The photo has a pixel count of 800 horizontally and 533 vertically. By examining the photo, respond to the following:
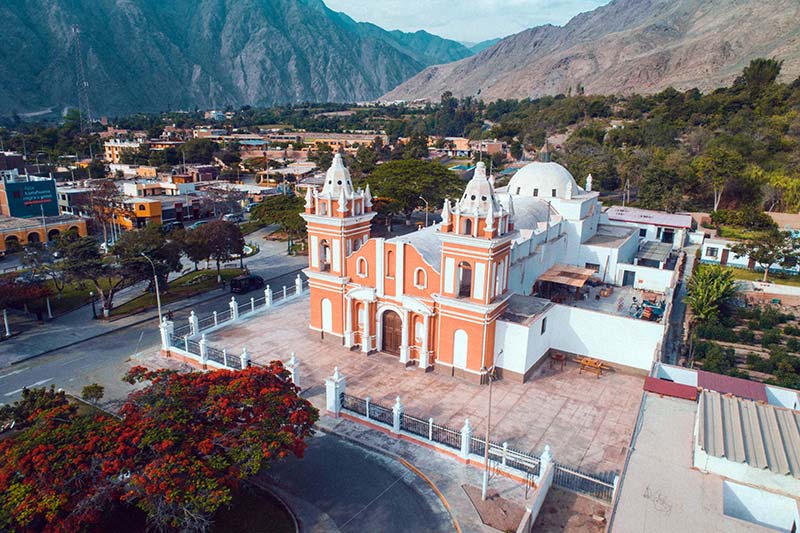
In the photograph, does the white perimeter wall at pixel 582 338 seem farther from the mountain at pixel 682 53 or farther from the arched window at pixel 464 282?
the mountain at pixel 682 53

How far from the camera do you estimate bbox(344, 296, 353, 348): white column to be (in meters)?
25.0

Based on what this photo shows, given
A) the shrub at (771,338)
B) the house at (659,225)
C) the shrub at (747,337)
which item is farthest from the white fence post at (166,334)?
the house at (659,225)

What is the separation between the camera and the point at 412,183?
54.7m

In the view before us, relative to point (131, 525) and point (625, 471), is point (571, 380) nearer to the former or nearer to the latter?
point (625, 471)

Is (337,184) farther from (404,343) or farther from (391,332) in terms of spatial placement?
(404,343)

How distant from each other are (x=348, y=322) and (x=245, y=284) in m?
12.9

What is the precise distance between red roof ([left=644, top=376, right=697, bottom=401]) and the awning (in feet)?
42.2

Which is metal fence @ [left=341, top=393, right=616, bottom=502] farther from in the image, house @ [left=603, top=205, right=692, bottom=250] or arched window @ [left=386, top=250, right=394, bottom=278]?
house @ [left=603, top=205, right=692, bottom=250]

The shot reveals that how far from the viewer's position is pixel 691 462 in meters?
12.7

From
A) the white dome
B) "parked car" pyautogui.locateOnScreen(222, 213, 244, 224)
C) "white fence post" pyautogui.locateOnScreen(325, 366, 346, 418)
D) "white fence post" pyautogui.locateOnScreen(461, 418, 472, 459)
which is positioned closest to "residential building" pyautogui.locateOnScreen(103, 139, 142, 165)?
"parked car" pyautogui.locateOnScreen(222, 213, 244, 224)

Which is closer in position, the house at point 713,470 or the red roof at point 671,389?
the house at point 713,470

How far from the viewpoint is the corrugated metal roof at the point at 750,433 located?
39.0 ft

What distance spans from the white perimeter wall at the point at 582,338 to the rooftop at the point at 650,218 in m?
23.8

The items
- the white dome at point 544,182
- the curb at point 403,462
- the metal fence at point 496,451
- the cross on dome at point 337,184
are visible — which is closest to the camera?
the curb at point 403,462
